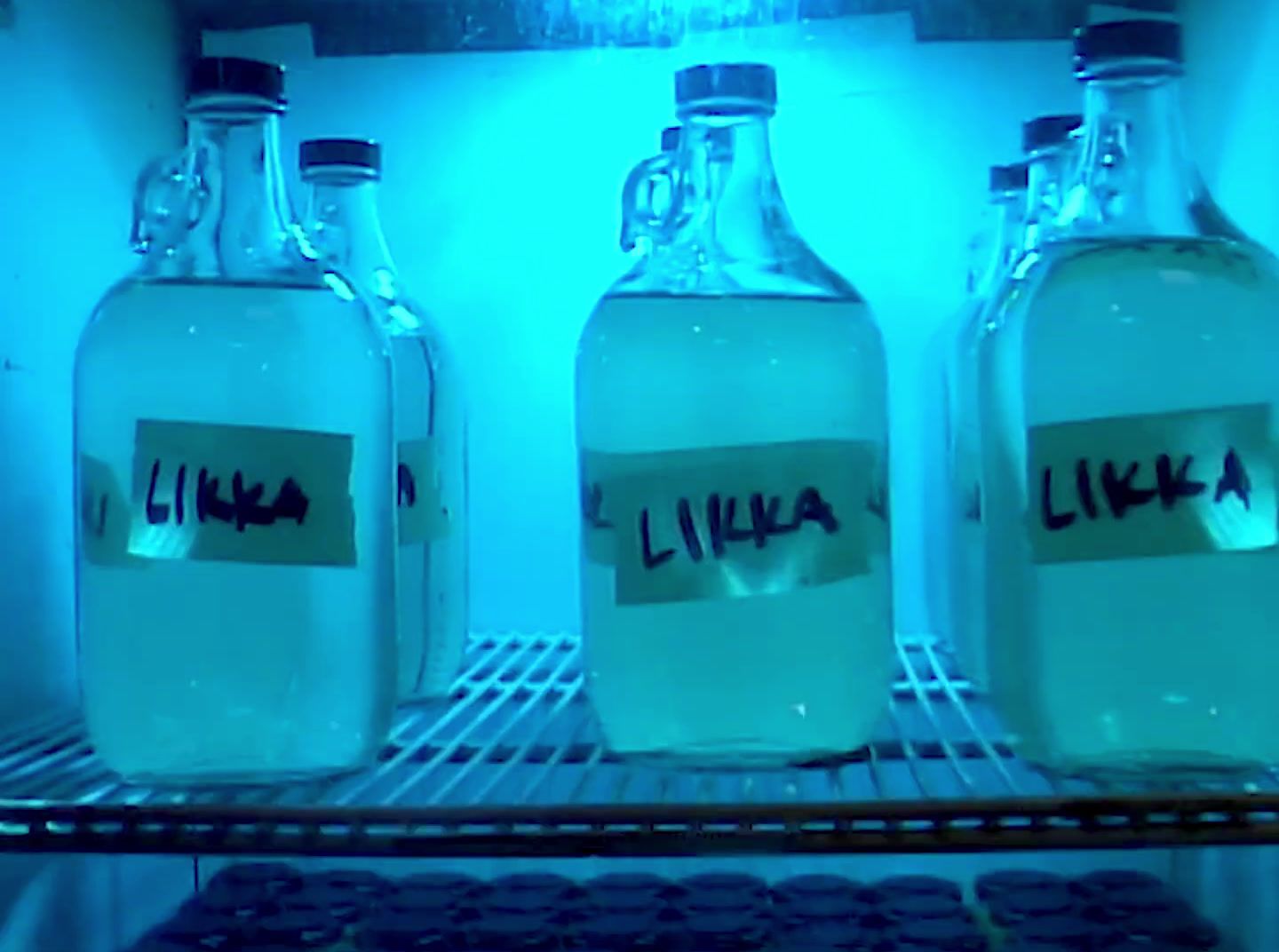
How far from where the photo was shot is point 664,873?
1.16 m

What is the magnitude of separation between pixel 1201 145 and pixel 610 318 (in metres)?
0.47

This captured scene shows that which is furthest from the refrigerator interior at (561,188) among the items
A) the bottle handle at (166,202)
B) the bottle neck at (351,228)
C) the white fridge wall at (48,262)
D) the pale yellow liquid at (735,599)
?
the pale yellow liquid at (735,599)

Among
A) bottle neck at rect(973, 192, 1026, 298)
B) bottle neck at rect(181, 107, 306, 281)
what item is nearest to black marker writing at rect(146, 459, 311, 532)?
bottle neck at rect(181, 107, 306, 281)

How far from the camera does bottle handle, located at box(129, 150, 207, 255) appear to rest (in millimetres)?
811

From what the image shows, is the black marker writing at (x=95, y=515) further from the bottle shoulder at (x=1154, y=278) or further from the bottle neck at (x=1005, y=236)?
the bottle neck at (x=1005, y=236)

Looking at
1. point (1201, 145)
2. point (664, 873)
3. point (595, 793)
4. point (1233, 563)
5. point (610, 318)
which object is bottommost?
point (664, 873)

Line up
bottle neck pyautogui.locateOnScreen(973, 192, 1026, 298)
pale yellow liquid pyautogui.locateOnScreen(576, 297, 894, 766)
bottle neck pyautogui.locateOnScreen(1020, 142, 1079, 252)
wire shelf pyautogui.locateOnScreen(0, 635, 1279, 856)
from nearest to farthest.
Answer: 1. wire shelf pyautogui.locateOnScreen(0, 635, 1279, 856)
2. pale yellow liquid pyautogui.locateOnScreen(576, 297, 894, 766)
3. bottle neck pyautogui.locateOnScreen(1020, 142, 1079, 252)
4. bottle neck pyautogui.locateOnScreen(973, 192, 1026, 298)

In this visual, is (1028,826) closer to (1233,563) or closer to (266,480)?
(1233,563)

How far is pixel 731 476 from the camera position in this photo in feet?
2.47

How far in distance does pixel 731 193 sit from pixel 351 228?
1.02 feet

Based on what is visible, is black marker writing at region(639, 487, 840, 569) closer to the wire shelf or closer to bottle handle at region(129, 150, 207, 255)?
the wire shelf

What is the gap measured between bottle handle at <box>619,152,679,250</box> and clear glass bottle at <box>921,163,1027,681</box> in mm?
279

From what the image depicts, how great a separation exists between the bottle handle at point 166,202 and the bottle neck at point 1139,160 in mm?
421

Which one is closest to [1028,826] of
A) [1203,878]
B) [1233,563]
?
[1233,563]
